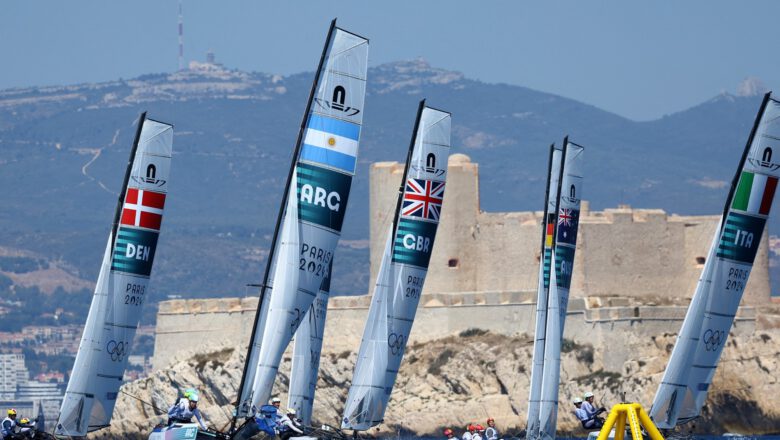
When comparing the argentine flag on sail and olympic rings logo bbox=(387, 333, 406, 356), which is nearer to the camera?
the argentine flag on sail

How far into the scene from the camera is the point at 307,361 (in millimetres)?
33969

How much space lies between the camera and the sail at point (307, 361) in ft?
109

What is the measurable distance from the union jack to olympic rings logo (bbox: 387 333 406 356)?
4.89m

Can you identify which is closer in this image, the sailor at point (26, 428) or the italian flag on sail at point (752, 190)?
the sailor at point (26, 428)

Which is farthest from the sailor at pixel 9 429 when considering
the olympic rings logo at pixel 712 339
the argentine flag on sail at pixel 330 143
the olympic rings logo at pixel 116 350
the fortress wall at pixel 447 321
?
the fortress wall at pixel 447 321

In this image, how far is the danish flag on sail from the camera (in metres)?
33.3

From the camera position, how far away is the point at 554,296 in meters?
36.8

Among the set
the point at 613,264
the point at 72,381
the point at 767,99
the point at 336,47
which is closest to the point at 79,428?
the point at 72,381

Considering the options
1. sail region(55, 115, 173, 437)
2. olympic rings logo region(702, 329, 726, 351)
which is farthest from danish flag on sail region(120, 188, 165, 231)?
olympic rings logo region(702, 329, 726, 351)

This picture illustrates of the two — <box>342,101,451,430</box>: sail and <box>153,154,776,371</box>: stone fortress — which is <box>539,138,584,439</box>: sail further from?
<box>153,154,776,371</box>: stone fortress

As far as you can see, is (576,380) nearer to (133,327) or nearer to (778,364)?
(778,364)

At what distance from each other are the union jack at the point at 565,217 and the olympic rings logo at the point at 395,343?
4.89 metres

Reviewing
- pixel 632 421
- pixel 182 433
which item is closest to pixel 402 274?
pixel 182 433

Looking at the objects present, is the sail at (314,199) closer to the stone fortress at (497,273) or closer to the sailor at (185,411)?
the sailor at (185,411)
